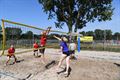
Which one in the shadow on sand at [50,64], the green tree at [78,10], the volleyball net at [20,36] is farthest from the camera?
the green tree at [78,10]

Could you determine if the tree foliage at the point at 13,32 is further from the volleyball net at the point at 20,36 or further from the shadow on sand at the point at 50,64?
the shadow on sand at the point at 50,64

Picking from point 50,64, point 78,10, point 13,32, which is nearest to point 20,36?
point 13,32

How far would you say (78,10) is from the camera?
41156 millimetres

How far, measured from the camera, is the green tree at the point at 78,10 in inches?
1588

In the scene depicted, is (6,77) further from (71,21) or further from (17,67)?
(71,21)

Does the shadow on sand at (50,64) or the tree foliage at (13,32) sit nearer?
the tree foliage at (13,32)

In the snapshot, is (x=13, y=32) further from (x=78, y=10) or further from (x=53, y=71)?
(x=78, y=10)

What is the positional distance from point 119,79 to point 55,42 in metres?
4.55

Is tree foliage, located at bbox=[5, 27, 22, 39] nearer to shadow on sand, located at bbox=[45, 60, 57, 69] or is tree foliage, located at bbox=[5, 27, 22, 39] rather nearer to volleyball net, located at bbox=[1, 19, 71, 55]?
volleyball net, located at bbox=[1, 19, 71, 55]

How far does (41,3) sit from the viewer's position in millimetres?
42500

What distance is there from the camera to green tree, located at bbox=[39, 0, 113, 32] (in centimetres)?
4034

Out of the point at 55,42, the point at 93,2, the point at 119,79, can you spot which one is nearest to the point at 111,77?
the point at 119,79

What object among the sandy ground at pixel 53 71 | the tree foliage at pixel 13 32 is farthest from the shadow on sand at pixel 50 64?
the tree foliage at pixel 13 32

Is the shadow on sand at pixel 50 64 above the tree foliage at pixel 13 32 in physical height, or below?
below
